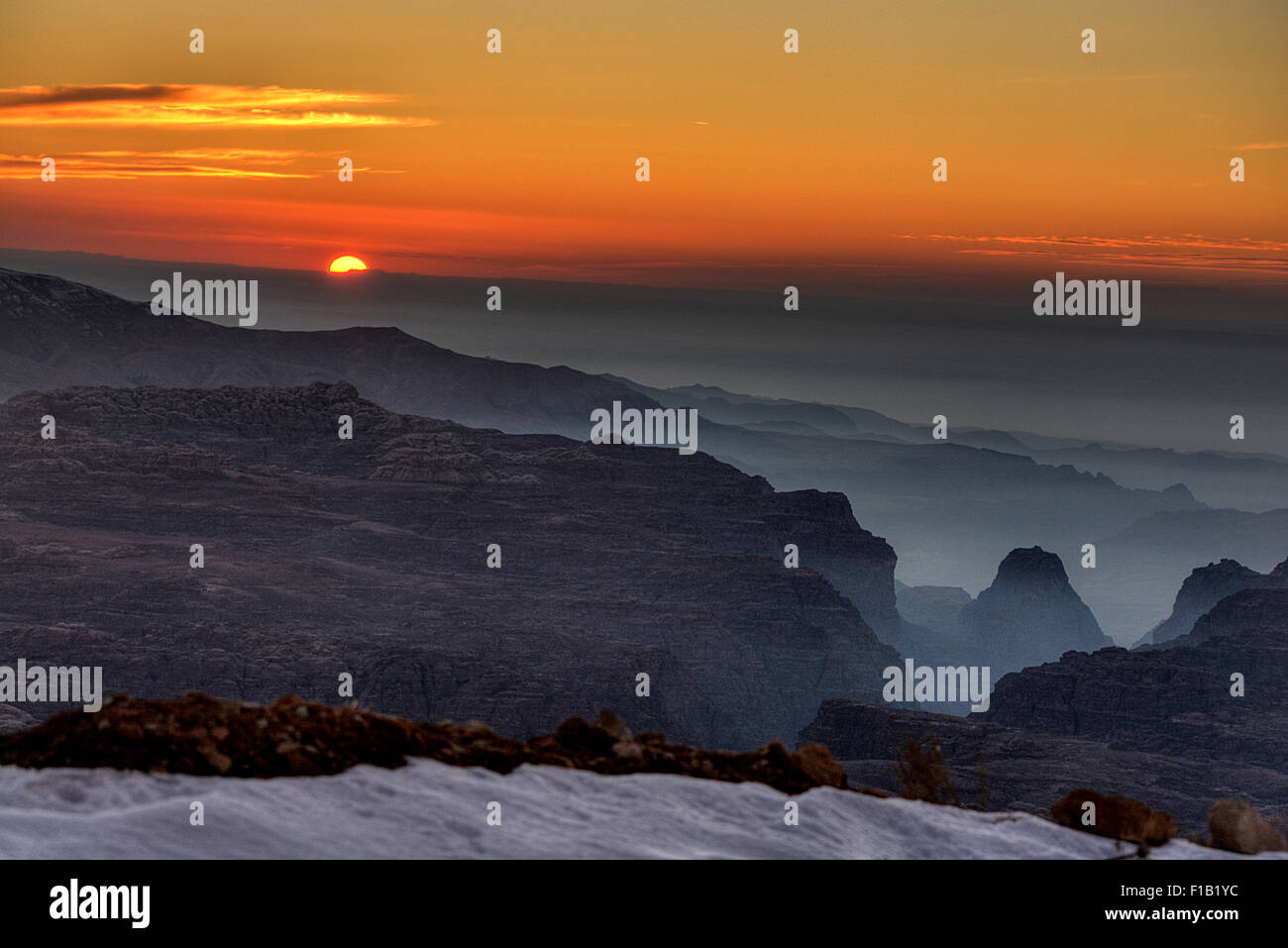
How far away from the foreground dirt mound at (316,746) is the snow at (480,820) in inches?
9.5

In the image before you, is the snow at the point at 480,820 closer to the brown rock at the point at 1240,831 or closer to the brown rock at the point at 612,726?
the brown rock at the point at 1240,831

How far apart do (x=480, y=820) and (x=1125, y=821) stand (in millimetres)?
6976

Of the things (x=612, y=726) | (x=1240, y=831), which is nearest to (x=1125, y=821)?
(x=1240, y=831)

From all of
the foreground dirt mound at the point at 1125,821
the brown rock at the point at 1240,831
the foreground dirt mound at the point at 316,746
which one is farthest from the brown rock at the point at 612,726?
the brown rock at the point at 1240,831

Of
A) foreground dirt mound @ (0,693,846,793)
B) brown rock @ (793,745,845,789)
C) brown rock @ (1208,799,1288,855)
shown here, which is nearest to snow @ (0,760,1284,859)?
foreground dirt mound @ (0,693,846,793)

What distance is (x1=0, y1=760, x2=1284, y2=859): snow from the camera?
14.1 m

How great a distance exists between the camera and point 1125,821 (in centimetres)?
1725

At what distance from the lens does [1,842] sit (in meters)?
13.7

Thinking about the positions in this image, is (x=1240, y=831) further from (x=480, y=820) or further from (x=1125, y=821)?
(x=480, y=820)

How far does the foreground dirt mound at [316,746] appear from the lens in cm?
1563

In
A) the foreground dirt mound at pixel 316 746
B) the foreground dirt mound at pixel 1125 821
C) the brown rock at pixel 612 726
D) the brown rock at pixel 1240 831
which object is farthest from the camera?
the brown rock at pixel 612 726
